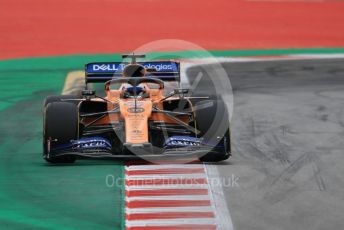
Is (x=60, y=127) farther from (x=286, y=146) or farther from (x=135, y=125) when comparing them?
(x=286, y=146)

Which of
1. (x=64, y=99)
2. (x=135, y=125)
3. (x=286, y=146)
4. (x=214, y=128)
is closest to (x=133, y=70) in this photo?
(x=64, y=99)

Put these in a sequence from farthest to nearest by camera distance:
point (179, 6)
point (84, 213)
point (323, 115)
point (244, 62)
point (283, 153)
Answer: point (179, 6)
point (244, 62)
point (323, 115)
point (283, 153)
point (84, 213)

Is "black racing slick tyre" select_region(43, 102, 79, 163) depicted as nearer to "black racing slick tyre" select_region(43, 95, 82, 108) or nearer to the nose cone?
"black racing slick tyre" select_region(43, 95, 82, 108)

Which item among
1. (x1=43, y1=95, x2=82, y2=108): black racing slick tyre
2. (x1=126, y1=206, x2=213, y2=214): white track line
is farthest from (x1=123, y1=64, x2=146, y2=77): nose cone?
(x1=126, y1=206, x2=213, y2=214): white track line

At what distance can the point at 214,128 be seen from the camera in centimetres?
1683

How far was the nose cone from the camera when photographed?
18953mm

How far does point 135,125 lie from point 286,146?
3.31 m

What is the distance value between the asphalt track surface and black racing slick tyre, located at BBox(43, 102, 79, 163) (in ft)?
8.51

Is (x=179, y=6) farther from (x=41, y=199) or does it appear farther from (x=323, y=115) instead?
(x=41, y=199)

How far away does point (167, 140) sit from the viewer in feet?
54.0

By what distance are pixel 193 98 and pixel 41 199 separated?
427cm

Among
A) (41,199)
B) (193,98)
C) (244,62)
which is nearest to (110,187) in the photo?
(41,199)

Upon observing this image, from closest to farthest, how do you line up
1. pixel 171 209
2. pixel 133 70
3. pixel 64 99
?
pixel 171 209, pixel 64 99, pixel 133 70

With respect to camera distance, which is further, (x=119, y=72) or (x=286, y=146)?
(x=119, y=72)
